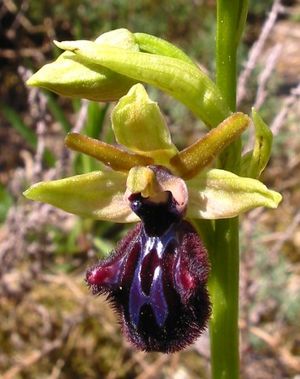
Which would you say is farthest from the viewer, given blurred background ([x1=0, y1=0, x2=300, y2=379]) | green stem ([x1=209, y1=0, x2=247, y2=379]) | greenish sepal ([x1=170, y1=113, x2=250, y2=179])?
blurred background ([x1=0, y1=0, x2=300, y2=379])

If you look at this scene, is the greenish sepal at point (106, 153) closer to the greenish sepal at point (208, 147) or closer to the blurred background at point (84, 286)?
the greenish sepal at point (208, 147)

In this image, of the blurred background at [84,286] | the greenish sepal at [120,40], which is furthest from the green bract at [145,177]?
the blurred background at [84,286]

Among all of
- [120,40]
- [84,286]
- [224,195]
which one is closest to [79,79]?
[120,40]

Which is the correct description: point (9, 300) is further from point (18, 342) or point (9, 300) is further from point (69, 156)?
point (69, 156)

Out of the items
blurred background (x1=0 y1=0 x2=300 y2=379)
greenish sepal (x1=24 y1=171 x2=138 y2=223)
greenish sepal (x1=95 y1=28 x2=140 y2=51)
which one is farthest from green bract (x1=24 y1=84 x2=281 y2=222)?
blurred background (x1=0 y1=0 x2=300 y2=379)

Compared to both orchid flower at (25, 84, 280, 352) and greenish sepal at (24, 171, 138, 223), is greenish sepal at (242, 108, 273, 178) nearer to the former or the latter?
orchid flower at (25, 84, 280, 352)

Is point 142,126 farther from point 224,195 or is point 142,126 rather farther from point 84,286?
point 84,286

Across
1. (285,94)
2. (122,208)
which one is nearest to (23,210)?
(122,208)
